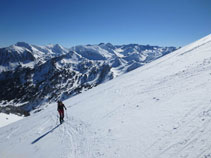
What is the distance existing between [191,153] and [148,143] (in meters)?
1.91

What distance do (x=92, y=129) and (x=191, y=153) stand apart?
683 cm

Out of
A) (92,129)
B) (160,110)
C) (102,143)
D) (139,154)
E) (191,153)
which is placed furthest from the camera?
(92,129)

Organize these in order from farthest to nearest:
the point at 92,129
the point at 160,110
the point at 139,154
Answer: the point at 92,129
the point at 160,110
the point at 139,154

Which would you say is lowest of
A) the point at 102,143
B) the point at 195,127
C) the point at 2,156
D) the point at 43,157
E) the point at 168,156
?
the point at 2,156

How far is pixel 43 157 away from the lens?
8.68 metres

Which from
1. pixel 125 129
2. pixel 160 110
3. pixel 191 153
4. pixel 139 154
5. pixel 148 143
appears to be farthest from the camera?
pixel 160 110

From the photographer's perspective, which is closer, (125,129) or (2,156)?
(125,129)

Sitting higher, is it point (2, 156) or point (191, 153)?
point (191, 153)

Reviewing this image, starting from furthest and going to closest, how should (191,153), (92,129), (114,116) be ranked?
(114,116) → (92,129) → (191,153)

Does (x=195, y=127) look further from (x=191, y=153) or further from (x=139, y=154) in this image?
(x=139, y=154)

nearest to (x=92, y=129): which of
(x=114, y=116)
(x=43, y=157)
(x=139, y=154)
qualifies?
(x=114, y=116)

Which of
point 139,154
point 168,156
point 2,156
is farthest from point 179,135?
point 2,156

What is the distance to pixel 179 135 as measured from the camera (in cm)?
625

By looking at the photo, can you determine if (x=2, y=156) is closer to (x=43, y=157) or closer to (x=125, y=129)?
(x=43, y=157)
